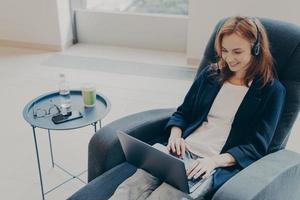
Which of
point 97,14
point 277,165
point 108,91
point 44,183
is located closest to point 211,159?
point 277,165

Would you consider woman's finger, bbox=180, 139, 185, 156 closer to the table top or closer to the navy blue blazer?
the navy blue blazer

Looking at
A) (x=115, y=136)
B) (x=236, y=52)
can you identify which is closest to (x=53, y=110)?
(x=115, y=136)

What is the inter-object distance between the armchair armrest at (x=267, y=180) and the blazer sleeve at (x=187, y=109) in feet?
1.24

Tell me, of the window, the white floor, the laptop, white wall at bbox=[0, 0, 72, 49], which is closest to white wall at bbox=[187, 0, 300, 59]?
the white floor

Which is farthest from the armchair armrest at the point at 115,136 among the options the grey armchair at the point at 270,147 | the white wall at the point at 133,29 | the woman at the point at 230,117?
the white wall at the point at 133,29

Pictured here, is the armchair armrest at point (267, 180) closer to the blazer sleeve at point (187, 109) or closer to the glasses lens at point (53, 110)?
the blazer sleeve at point (187, 109)

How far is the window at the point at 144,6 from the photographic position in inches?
146

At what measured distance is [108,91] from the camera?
3051 millimetres

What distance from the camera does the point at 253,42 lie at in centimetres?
146

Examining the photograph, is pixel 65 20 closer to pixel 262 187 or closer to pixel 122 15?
pixel 122 15

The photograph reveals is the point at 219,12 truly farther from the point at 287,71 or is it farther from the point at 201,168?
the point at 201,168

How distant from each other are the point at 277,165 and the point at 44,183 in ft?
4.11

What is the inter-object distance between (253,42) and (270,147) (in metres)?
0.42

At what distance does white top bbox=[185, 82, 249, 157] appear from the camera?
1.53 m
